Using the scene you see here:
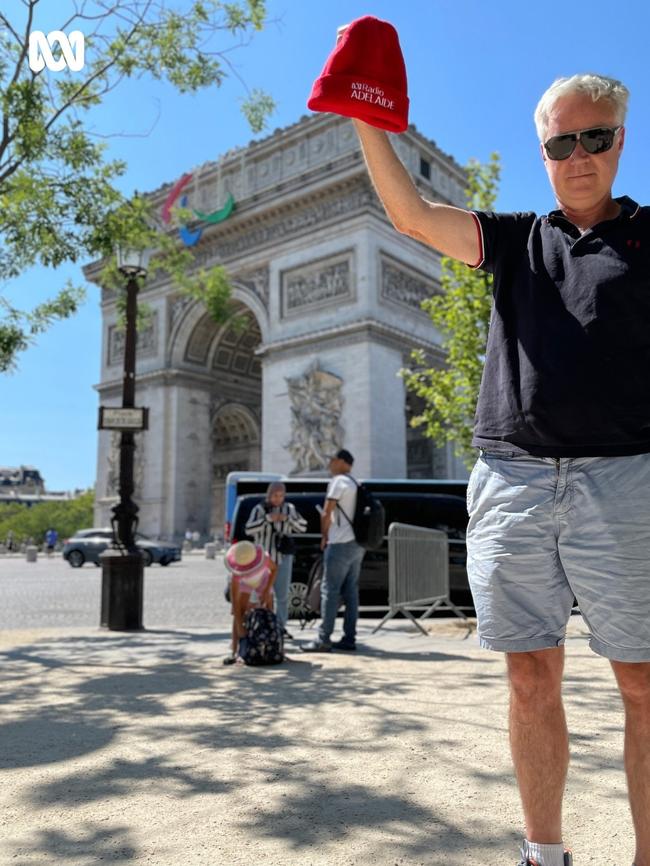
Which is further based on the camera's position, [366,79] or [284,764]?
[284,764]

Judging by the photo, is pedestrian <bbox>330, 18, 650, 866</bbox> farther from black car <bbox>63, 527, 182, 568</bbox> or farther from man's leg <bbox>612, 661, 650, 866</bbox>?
black car <bbox>63, 527, 182, 568</bbox>

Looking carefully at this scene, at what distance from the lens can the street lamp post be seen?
8664 millimetres


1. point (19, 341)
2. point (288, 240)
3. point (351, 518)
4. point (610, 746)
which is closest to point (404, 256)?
point (288, 240)

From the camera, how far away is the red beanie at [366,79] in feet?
6.59

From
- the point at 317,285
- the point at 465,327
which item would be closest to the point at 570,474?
the point at 465,327

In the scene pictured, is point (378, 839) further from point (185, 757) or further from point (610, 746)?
point (610, 746)

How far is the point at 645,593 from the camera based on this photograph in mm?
1792

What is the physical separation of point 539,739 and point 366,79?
1.74 metres

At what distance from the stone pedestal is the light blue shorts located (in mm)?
7374

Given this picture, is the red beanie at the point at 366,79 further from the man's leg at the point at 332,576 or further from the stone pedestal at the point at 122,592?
the stone pedestal at the point at 122,592

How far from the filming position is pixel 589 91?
6.37 ft

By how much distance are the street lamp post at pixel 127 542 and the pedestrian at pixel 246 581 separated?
2.61 m

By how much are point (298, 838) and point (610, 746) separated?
1.67 metres

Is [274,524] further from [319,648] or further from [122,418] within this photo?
[122,418]
